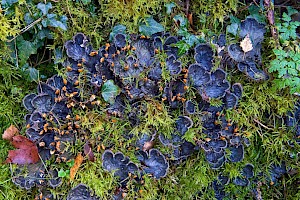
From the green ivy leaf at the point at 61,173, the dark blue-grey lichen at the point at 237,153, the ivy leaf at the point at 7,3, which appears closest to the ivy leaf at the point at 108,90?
the green ivy leaf at the point at 61,173

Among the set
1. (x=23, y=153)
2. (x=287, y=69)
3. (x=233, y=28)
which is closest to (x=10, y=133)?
(x=23, y=153)

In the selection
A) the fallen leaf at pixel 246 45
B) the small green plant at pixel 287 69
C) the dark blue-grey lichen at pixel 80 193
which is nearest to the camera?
the dark blue-grey lichen at pixel 80 193

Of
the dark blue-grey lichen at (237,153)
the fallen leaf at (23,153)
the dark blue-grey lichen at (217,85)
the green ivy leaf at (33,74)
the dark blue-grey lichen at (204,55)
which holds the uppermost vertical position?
the dark blue-grey lichen at (204,55)

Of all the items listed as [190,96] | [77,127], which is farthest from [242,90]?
[77,127]

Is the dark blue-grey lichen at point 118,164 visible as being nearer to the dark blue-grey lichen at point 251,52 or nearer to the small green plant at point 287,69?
the dark blue-grey lichen at point 251,52

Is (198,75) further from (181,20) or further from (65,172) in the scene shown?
(65,172)

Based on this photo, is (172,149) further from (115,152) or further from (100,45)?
(100,45)
